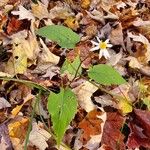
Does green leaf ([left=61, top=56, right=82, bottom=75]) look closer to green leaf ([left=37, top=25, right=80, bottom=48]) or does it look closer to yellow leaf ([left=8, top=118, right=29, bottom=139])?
green leaf ([left=37, top=25, right=80, bottom=48])

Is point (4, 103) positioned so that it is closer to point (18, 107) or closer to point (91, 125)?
point (18, 107)

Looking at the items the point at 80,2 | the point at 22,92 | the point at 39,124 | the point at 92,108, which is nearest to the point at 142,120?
the point at 92,108

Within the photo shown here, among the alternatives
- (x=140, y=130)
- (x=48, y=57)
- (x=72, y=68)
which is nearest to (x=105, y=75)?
(x=72, y=68)

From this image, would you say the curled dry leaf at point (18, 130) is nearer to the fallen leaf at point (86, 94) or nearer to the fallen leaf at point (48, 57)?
the fallen leaf at point (86, 94)

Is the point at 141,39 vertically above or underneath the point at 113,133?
above

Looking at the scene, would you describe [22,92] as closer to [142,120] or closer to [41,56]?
[41,56]

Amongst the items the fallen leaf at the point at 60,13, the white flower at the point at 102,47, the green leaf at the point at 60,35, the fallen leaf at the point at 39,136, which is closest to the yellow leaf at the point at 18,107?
the fallen leaf at the point at 39,136

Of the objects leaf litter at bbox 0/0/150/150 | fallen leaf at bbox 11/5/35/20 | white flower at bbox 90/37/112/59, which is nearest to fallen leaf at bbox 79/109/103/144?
leaf litter at bbox 0/0/150/150
